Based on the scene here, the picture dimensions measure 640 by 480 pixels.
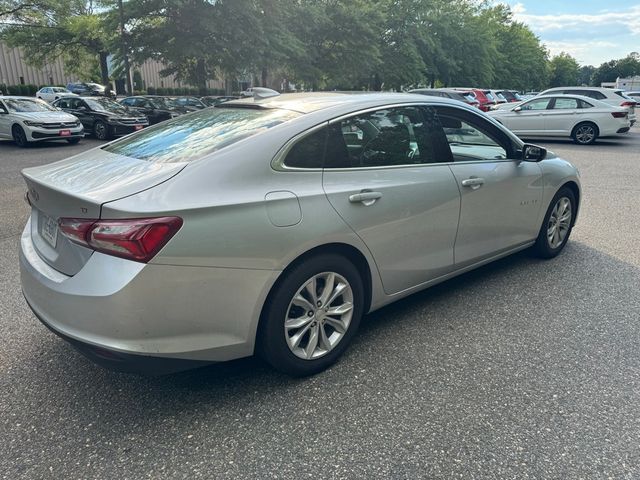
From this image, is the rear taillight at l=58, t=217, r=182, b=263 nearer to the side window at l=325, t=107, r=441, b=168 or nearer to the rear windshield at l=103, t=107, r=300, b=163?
the rear windshield at l=103, t=107, r=300, b=163

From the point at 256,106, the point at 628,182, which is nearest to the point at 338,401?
the point at 256,106

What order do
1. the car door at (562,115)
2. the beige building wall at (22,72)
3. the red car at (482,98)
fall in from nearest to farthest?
the car door at (562,115) < the red car at (482,98) < the beige building wall at (22,72)

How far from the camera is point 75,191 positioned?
2.38 m

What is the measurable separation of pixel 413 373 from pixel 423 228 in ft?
3.16

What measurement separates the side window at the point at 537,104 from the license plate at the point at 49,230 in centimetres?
1604

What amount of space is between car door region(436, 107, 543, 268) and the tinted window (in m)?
12.9

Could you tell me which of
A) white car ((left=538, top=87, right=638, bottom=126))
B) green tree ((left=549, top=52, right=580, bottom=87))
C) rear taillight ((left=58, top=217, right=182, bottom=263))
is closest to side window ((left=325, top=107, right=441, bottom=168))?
rear taillight ((left=58, top=217, right=182, bottom=263))

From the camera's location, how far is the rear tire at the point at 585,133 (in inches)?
592

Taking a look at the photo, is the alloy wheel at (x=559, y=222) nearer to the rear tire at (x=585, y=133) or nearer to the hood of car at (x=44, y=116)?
the rear tire at (x=585, y=133)

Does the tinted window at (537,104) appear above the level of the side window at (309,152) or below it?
below

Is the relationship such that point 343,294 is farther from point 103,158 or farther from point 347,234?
point 103,158

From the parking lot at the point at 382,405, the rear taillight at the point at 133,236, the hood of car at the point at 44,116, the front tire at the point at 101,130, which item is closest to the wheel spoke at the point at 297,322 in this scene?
the parking lot at the point at 382,405

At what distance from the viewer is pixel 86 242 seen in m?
2.25

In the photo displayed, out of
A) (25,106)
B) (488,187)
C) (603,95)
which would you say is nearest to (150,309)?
(488,187)
